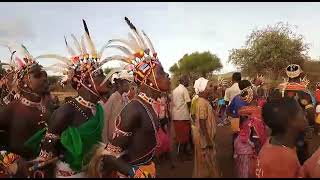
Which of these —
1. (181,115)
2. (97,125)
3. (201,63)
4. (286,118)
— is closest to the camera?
(286,118)

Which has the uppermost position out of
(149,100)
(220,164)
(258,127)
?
(149,100)

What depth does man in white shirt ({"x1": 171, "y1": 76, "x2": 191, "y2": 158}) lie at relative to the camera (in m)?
10.5

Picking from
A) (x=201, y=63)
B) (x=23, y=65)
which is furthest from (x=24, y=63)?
(x=201, y=63)

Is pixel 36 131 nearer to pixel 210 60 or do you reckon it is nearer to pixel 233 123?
pixel 233 123

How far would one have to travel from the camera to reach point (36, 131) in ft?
17.4

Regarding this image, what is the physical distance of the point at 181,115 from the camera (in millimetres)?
10570

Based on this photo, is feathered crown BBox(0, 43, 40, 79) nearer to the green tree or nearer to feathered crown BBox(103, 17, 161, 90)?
feathered crown BBox(103, 17, 161, 90)

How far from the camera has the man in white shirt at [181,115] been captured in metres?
10.5

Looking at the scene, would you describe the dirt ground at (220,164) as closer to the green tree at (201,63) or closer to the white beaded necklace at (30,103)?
the white beaded necklace at (30,103)

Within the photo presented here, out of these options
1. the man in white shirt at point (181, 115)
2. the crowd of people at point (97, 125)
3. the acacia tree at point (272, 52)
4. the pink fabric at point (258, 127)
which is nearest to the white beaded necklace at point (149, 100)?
the crowd of people at point (97, 125)

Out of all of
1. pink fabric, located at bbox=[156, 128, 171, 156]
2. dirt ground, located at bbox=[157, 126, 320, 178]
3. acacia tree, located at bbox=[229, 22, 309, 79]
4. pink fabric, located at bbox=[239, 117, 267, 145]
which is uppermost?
acacia tree, located at bbox=[229, 22, 309, 79]

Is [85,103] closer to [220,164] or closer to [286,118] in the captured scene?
[286,118]

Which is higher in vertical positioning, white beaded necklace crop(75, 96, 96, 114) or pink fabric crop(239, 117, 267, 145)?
white beaded necklace crop(75, 96, 96, 114)

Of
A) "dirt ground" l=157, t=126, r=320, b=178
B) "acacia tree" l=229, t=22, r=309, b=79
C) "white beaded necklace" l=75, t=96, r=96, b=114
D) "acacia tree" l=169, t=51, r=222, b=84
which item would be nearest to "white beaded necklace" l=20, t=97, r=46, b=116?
"white beaded necklace" l=75, t=96, r=96, b=114
